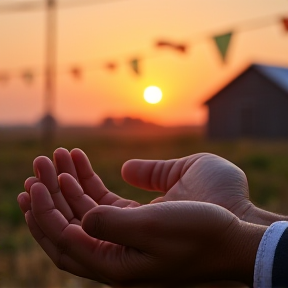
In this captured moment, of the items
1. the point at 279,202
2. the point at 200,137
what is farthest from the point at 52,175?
the point at 200,137

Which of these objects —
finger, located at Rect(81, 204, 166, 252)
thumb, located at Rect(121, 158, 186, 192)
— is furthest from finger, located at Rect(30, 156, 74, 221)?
thumb, located at Rect(121, 158, 186, 192)

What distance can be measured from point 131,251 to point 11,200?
564 cm

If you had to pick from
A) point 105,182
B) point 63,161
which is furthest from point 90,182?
point 105,182

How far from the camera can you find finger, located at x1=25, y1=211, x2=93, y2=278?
132 centimetres

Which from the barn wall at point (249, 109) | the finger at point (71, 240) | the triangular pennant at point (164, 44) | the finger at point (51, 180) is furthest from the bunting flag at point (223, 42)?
the barn wall at point (249, 109)

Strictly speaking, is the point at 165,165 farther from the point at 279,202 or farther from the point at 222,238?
the point at 279,202

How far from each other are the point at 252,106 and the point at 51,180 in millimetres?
14296

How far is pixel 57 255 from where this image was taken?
4.39 ft

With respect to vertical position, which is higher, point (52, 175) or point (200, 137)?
point (52, 175)

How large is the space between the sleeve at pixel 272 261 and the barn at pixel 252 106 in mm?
13135

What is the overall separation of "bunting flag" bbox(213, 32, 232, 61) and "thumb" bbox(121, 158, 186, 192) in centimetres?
163

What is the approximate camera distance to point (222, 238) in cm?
125

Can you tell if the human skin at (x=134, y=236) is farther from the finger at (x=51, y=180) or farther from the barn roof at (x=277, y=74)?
the barn roof at (x=277, y=74)

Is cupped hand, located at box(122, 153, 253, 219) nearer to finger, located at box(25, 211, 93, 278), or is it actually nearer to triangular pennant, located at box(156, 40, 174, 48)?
finger, located at box(25, 211, 93, 278)
